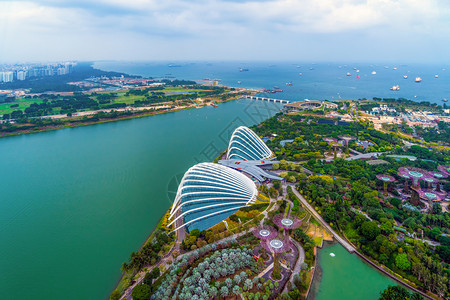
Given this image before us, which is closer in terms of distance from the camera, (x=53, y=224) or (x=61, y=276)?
(x=61, y=276)

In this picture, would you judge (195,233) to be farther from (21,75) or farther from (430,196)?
(21,75)

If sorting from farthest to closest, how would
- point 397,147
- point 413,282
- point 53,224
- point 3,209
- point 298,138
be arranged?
1. point 298,138
2. point 397,147
3. point 3,209
4. point 53,224
5. point 413,282

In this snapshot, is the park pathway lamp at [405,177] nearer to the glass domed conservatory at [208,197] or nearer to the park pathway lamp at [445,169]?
the park pathway lamp at [445,169]

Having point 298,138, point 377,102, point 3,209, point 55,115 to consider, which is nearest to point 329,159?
point 298,138

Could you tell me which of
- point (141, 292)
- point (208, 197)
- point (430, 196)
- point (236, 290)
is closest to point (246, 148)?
point (208, 197)

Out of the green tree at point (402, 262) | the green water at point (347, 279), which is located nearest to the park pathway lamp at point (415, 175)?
the green tree at point (402, 262)

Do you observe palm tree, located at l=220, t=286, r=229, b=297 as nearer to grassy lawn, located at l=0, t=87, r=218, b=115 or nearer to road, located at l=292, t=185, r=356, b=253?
road, located at l=292, t=185, r=356, b=253

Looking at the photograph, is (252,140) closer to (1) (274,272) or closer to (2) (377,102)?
(1) (274,272)
